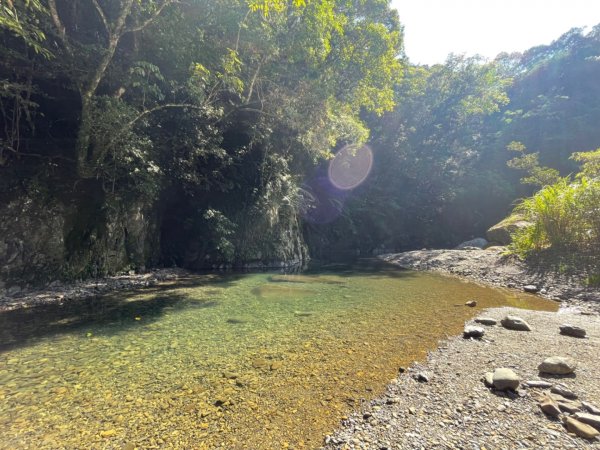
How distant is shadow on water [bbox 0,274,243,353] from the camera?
22.2 ft

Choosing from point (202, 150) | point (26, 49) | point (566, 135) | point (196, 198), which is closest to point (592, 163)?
point (202, 150)

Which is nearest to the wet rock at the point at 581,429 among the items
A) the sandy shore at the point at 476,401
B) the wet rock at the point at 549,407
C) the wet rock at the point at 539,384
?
the sandy shore at the point at 476,401

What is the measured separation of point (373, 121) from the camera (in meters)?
41.2

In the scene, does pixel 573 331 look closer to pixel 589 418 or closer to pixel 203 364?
pixel 589 418

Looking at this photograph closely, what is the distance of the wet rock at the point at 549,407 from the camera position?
3.65 m

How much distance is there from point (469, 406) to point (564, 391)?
1.42 meters

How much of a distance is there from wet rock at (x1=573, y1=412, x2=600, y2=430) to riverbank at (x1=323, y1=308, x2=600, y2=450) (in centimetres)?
24

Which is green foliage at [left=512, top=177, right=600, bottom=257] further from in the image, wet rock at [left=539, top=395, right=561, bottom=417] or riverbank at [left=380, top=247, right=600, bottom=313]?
wet rock at [left=539, top=395, right=561, bottom=417]

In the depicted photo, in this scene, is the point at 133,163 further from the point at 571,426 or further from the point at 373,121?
the point at 373,121

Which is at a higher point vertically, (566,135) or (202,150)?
(566,135)

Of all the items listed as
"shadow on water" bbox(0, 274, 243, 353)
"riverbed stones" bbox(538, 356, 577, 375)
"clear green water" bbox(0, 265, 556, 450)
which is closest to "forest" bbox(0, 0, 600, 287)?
"shadow on water" bbox(0, 274, 243, 353)

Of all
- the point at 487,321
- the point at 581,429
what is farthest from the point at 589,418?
the point at 487,321

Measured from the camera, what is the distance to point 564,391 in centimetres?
405

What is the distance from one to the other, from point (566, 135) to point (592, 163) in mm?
44625
